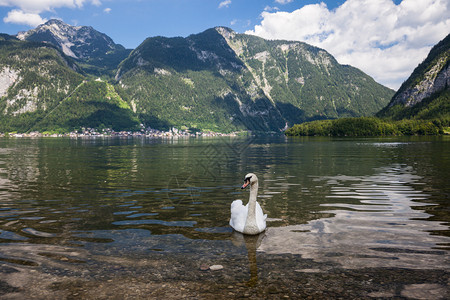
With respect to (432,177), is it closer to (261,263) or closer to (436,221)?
(436,221)

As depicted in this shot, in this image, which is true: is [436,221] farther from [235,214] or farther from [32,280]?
[32,280]

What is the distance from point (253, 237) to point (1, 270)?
9.17m

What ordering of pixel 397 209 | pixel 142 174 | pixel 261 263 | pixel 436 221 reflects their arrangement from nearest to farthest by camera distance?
1. pixel 261 263
2. pixel 436 221
3. pixel 397 209
4. pixel 142 174

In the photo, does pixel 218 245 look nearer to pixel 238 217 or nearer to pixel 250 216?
pixel 250 216

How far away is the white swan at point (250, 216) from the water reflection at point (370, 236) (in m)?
0.69

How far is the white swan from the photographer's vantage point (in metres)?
12.6

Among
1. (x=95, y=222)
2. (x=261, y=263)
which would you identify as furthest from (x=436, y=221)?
(x=95, y=222)

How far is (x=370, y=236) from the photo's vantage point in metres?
13.0

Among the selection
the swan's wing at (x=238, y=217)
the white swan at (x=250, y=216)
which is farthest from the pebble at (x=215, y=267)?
the swan's wing at (x=238, y=217)

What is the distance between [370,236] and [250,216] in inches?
217

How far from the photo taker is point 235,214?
1398 centimetres

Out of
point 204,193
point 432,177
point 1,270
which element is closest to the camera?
point 1,270

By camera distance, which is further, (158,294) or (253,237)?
(253,237)

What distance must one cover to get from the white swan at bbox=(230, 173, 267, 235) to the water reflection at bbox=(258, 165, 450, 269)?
0.69 m
